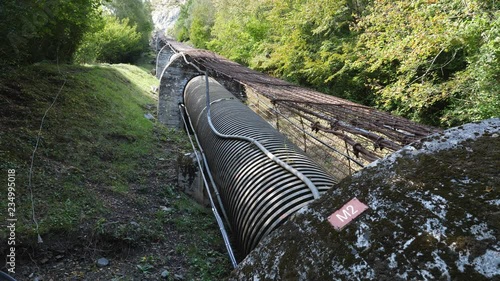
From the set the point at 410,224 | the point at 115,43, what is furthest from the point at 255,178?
the point at 115,43

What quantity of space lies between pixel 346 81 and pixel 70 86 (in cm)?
909

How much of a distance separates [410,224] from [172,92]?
1031 centimetres

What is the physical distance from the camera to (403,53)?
24.1 ft

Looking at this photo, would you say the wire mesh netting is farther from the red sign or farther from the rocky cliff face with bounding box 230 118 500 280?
the red sign

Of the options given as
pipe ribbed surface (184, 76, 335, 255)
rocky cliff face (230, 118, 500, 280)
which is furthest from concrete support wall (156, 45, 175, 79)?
rocky cliff face (230, 118, 500, 280)

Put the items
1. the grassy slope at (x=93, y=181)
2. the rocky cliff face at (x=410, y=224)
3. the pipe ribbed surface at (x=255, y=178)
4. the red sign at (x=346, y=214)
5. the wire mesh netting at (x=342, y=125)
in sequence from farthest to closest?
the grassy slope at (x=93, y=181) < the wire mesh netting at (x=342, y=125) < the pipe ribbed surface at (x=255, y=178) < the red sign at (x=346, y=214) < the rocky cliff face at (x=410, y=224)

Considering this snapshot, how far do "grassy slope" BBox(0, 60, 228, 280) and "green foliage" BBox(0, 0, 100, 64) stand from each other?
803 mm

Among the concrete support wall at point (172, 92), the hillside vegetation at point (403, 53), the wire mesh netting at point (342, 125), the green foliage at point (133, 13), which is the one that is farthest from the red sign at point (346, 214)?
the green foliage at point (133, 13)

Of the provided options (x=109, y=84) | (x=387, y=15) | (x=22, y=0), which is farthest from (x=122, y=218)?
(x=109, y=84)

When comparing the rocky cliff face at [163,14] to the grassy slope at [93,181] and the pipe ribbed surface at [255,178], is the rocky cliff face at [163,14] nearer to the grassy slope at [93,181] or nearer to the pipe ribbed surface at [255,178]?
the grassy slope at [93,181]

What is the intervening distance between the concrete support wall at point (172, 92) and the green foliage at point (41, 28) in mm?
2949

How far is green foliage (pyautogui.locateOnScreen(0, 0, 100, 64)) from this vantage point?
4.69 metres

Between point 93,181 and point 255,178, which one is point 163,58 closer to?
point 93,181

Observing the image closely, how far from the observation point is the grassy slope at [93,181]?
393cm
